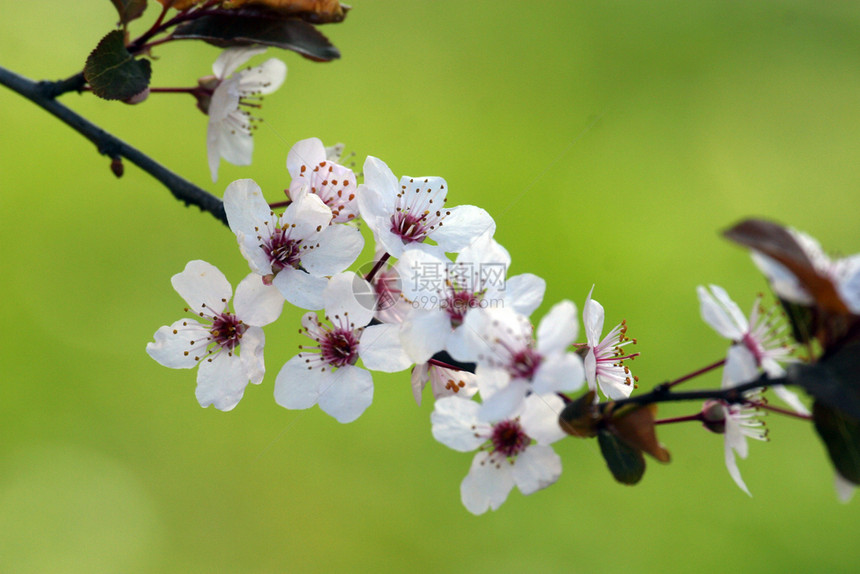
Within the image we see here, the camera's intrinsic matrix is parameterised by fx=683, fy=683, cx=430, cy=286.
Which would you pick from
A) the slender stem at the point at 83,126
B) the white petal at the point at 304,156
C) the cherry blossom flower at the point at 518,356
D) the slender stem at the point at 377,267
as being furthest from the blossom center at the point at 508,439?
the slender stem at the point at 83,126

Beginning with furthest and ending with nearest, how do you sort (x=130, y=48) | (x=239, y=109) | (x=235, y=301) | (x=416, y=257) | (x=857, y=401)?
(x=239, y=109), (x=130, y=48), (x=235, y=301), (x=416, y=257), (x=857, y=401)

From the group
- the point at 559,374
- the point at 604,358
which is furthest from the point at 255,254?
the point at 604,358

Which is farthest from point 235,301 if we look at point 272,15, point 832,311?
point 832,311

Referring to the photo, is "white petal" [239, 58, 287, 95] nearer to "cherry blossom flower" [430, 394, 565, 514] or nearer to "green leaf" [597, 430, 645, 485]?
"cherry blossom flower" [430, 394, 565, 514]

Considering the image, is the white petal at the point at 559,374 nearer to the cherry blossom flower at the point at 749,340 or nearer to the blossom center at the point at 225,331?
the cherry blossom flower at the point at 749,340

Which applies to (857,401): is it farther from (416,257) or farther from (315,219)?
(315,219)

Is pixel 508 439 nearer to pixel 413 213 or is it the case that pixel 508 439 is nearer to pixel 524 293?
pixel 524 293
